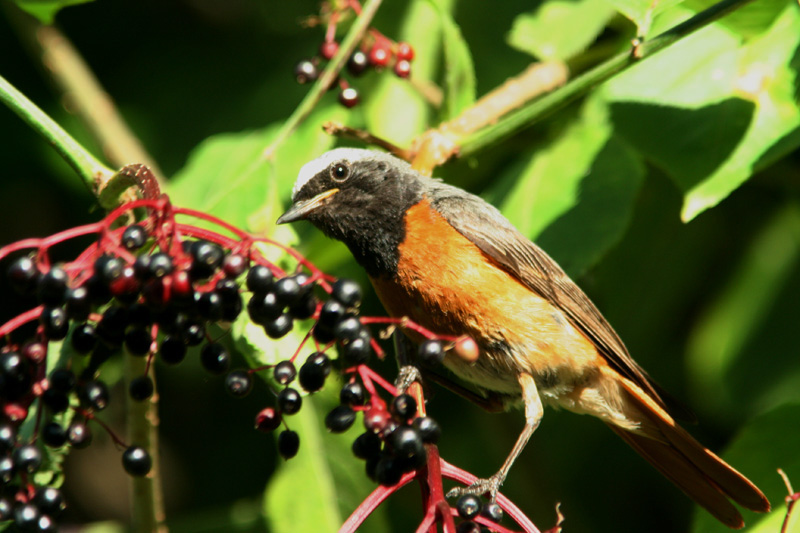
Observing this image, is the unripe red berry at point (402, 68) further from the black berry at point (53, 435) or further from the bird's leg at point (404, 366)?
the black berry at point (53, 435)

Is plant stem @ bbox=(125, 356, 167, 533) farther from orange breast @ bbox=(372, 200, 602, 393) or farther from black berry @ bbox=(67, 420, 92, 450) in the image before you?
orange breast @ bbox=(372, 200, 602, 393)

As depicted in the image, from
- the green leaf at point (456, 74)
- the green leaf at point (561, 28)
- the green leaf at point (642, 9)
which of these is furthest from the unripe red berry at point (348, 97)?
the green leaf at point (642, 9)

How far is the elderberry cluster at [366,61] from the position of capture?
4.05 m

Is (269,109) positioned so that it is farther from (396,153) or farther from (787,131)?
(787,131)

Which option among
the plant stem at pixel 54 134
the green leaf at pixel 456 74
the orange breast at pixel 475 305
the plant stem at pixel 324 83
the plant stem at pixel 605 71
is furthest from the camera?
the green leaf at pixel 456 74

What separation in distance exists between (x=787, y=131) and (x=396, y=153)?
5.35 feet

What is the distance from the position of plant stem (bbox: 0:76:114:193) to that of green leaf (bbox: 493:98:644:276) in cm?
189

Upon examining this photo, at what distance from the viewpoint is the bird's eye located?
3828 millimetres

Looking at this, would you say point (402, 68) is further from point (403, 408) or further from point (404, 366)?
point (403, 408)

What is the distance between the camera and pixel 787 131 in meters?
3.49

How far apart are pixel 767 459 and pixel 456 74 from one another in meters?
2.11

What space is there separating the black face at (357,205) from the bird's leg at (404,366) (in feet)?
1.25

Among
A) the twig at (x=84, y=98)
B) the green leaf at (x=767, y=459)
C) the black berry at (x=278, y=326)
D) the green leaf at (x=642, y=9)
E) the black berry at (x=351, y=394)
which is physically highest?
the twig at (x=84, y=98)

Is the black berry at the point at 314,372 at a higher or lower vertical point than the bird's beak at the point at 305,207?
lower
